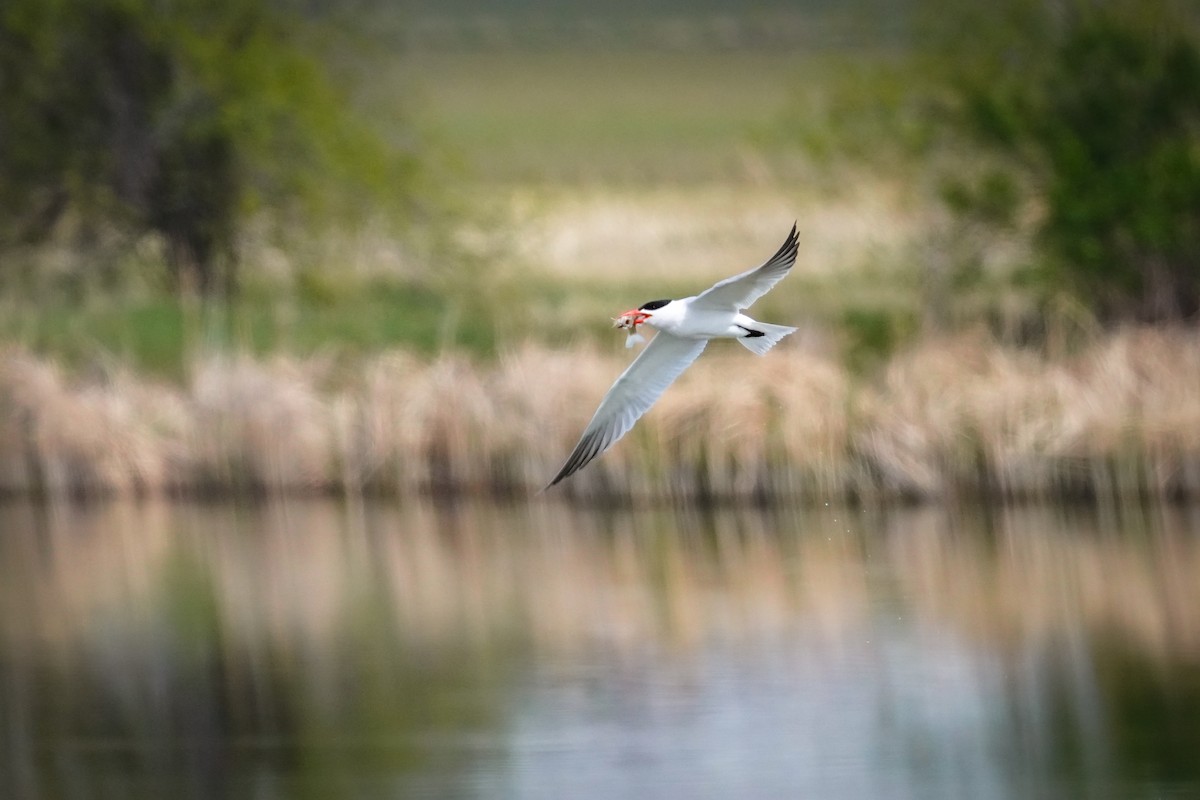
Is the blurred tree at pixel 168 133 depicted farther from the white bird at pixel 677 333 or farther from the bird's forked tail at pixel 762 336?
the bird's forked tail at pixel 762 336

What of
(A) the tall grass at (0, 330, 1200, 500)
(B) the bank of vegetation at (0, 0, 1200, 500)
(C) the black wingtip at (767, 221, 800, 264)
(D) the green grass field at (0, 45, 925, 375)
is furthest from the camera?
(D) the green grass field at (0, 45, 925, 375)

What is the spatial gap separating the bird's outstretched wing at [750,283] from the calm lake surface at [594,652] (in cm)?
338

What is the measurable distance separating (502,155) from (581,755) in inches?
2033

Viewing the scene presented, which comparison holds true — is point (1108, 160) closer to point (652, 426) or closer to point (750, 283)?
point (652, 426)

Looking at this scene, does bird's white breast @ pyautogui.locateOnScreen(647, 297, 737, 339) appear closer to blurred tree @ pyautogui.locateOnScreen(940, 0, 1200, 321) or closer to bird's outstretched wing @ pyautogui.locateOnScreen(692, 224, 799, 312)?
bird's outstretched wing @ pyautogui.locateOnScreen(692, 224, 799, 312)

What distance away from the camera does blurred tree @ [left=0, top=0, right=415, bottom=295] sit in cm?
2255

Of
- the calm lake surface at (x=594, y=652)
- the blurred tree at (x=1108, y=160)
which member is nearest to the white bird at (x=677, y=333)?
the calm lake surface at (x=594, y=652)

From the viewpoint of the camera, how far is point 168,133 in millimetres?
23469

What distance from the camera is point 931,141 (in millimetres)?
20062

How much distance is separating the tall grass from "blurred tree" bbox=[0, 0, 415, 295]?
18.2 feet

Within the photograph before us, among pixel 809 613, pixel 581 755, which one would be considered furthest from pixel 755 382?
pixel 581 755

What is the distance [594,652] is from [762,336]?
599 cm

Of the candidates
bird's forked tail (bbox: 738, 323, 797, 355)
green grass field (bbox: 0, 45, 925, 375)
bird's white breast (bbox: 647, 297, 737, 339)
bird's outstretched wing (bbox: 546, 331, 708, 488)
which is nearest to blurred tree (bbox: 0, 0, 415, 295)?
green grass field (bbox: 0, 45, 925, 375)

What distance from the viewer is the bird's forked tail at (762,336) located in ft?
26.0
